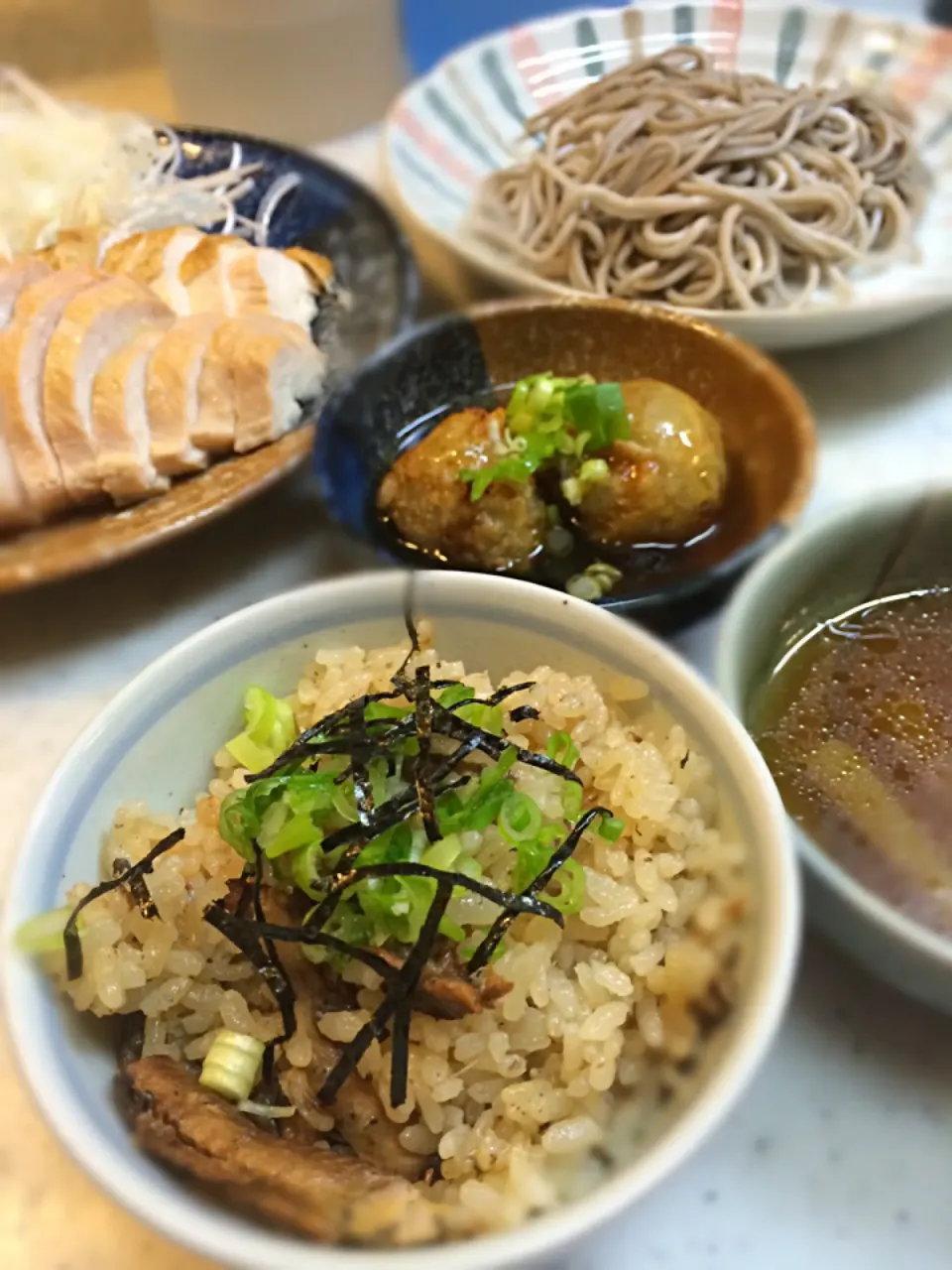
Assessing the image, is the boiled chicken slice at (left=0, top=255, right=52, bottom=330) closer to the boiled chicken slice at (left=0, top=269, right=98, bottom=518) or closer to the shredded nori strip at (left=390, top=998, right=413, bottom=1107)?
the boiled chicken slice at (left=0, top=269, right=98, bottom=518)

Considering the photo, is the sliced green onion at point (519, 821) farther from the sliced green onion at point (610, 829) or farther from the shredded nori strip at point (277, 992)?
the shredded nori strip at point (277, 992)

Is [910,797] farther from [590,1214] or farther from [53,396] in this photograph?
[53,396]

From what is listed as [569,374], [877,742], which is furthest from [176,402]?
[877,742]

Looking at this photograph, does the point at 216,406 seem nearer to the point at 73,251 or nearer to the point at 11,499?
the point at 11,499

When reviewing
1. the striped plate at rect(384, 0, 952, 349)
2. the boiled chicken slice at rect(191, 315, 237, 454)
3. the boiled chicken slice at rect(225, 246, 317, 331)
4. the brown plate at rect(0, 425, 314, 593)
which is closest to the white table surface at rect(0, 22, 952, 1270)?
the brown plate at rect(0, 425, 314, 593)

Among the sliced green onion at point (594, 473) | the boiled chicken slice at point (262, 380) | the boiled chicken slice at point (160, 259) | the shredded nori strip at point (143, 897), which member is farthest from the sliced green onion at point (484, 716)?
the boiled chicken slice at point (160, 259)
